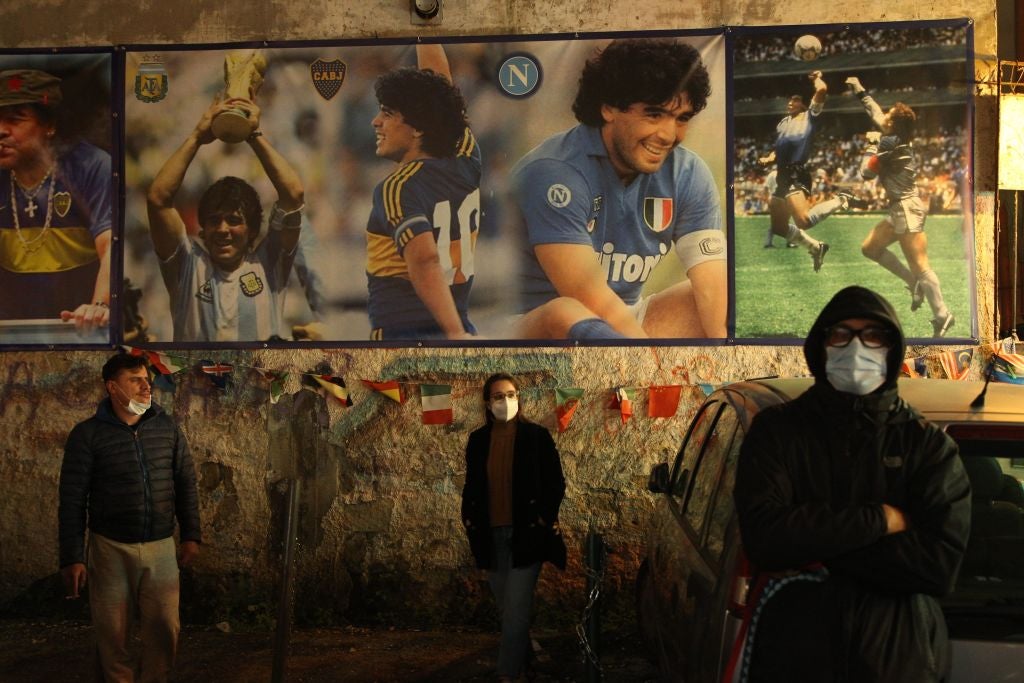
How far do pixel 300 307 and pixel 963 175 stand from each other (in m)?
4.30

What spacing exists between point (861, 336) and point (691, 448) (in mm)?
2127

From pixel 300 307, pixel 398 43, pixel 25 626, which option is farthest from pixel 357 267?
pixel 25 626

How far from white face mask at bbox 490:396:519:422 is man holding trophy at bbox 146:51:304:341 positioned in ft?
6.27

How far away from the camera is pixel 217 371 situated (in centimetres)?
748

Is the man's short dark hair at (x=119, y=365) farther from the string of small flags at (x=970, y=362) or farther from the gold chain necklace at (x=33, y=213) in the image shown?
the string of small flags at (x=970, y=362)

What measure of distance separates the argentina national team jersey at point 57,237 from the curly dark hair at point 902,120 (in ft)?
16.8

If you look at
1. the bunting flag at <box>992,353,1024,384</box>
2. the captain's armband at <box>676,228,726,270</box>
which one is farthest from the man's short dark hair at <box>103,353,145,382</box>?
the bunting flag at <box>992,353,1024,384</box>

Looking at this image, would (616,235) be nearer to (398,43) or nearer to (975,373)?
(398,43)

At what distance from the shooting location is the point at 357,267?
7488 millimetres

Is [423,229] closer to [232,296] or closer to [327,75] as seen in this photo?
[327,75]

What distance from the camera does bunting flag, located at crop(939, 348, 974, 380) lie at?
7.23 metres

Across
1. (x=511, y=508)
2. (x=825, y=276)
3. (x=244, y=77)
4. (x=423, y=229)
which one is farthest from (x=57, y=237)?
(x=825, y=276)

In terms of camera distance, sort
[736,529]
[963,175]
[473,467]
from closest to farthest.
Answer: [736,529] < [473,467] < [963,175]

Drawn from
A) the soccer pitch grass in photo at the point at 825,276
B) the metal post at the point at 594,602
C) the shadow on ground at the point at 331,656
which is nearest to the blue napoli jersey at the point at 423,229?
the soccer pitch grass in photo at the point at 825,276
